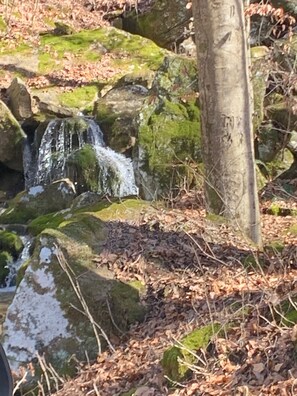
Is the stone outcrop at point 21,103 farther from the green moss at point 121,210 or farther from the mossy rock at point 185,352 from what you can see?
the mossy rock at point 185,352

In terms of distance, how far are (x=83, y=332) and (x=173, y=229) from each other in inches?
64.5

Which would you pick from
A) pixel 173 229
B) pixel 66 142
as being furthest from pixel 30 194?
pixel 173 229

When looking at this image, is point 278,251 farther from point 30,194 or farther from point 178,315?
point 30,194

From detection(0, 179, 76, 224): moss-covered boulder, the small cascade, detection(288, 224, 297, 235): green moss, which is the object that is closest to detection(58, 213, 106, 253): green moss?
detection(288, 224, 297, 235): green moss

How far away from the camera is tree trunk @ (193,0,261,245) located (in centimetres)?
644

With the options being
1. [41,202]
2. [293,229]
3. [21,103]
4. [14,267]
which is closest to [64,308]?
[293,229]

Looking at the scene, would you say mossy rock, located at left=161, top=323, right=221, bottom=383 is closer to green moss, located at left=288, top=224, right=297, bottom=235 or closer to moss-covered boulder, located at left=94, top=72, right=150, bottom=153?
green moss, located at left=288, top=224, right=297, bottom=235

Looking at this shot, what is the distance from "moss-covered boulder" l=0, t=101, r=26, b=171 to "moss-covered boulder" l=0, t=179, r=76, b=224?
2949 millimetres

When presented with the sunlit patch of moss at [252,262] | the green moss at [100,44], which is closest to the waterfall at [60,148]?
the green moss at [100,44]

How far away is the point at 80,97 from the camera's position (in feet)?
54.6

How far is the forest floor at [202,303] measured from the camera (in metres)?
4.27

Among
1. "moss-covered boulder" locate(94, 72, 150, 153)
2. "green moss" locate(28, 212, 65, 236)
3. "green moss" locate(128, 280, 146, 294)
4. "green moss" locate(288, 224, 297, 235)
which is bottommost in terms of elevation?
"green moss" locate(128, 280, 146, 294)

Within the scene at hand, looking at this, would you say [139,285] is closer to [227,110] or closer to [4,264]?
[227,110]

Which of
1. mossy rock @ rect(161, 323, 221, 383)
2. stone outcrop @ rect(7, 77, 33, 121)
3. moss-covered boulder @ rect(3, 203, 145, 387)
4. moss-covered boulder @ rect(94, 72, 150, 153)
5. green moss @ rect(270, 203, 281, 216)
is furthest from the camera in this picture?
stone outcrop @ rect(7, 77, 33, 121)
